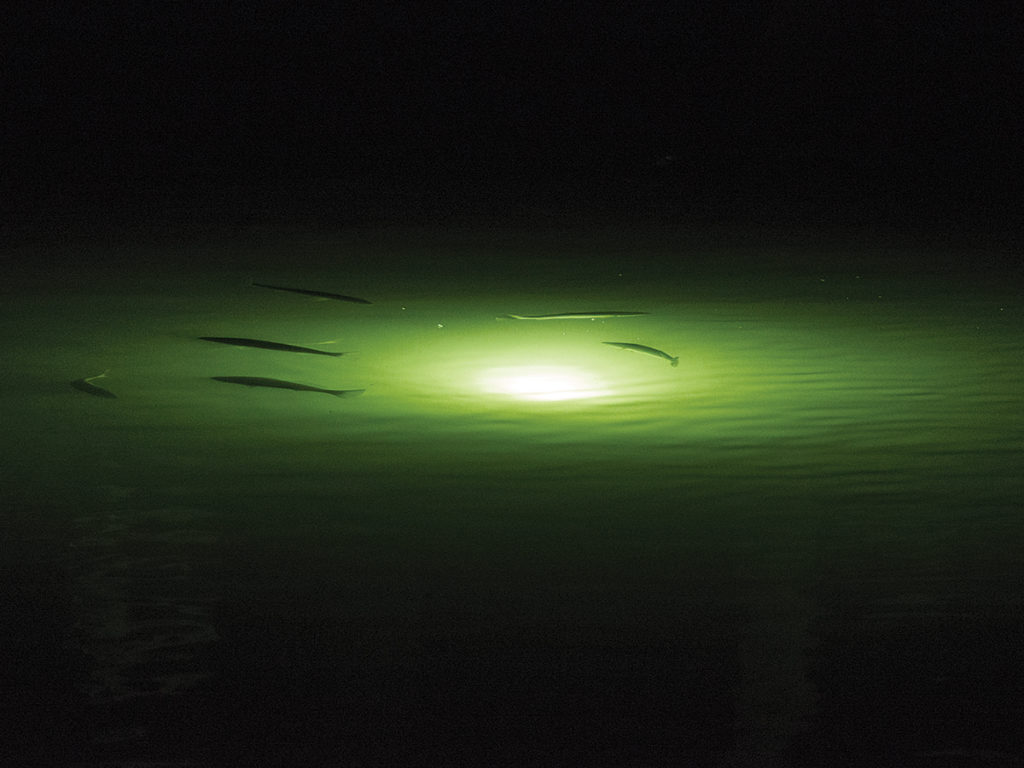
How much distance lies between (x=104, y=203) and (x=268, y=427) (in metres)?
8.49

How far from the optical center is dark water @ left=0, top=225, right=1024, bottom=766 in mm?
3443

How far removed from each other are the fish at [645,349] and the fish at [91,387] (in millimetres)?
2031

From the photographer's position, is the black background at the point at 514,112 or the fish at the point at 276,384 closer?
the fish at the point at 276,384

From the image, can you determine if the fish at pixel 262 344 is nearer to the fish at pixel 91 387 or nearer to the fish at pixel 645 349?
the fish at pixel 91 387

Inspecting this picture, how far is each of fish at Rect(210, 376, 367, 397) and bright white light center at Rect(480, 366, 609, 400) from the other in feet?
1.61

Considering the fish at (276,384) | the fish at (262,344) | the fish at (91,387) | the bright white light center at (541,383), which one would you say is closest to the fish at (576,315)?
the fish at (262,344)

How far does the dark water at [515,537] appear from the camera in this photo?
11.3 ft

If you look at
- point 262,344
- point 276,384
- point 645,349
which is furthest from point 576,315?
point 276,384

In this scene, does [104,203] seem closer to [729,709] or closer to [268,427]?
[268,427]

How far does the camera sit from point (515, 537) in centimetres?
469

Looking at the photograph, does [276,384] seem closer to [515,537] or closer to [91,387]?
[91,387]

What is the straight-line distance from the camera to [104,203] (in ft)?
46.3

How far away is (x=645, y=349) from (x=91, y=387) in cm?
214

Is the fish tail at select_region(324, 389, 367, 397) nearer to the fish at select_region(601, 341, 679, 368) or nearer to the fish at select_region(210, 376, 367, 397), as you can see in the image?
the fish at select_region(210, 376, 367, 397)
